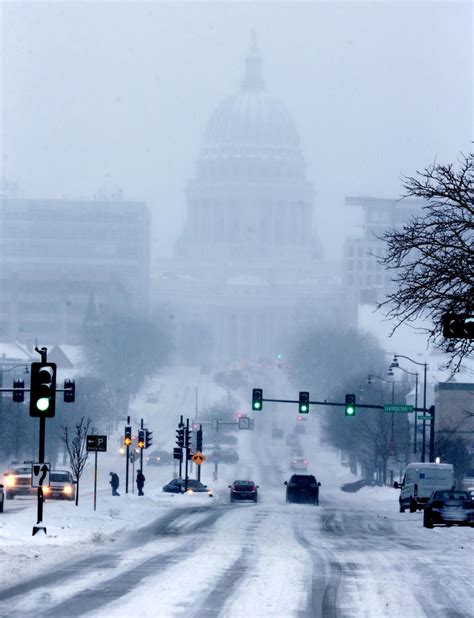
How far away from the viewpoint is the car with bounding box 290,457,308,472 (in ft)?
430

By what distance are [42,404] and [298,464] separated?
9717 centimetres

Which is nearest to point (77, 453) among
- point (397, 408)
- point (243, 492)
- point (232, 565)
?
point (243, 492)

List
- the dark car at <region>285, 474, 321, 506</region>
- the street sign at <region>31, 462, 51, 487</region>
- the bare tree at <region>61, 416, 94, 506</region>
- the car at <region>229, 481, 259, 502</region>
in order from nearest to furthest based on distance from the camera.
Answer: the street sign at <region>31, 462, 51, 487</region> → the bare tree at <region>61, 416, 94, 506</region> → the dark car at <region>285, 474, 321, 506</region> → the car at <region>229, 481, 259, 502</region>

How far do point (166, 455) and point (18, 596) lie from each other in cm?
11335

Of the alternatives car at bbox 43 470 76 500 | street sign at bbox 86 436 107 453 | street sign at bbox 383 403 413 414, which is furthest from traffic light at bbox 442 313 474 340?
street sign at bbox 383 403 413 414

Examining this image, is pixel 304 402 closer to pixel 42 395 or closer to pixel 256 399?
pixel 256 399

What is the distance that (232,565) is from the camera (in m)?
31.2

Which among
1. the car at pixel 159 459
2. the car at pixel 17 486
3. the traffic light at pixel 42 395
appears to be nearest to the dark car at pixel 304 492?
the car at pixel 17 486

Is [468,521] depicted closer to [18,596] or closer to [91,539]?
[91,539]

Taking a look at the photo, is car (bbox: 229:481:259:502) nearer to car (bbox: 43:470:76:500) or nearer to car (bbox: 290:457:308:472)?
car (bbox: 43:470:76:500)

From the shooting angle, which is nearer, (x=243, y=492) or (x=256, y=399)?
(x=243, y=492)

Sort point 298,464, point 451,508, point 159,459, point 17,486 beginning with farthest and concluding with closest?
point 159,459 < point 298,464 < point 17,486 < point 451,508

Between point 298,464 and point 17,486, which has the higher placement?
point 17,486

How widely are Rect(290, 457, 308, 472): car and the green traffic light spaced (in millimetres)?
95551
